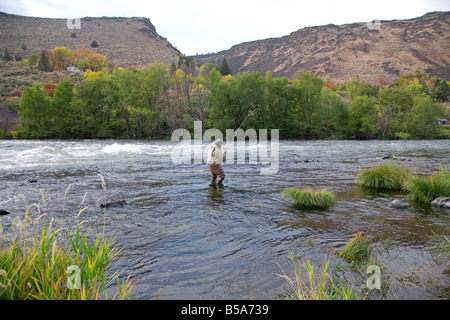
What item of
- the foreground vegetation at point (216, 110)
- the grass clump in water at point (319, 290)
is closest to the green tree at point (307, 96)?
the foreground vegetation at point (216, 110)

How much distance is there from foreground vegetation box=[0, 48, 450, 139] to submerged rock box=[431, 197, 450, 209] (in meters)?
42.0

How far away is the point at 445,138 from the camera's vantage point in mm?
49844

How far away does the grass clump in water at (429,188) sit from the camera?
401 inches

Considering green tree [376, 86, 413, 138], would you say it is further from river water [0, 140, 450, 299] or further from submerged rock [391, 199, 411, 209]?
submerged rock [391, 199, 411, 209]

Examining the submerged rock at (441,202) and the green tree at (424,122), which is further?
the green tree at (424,122)

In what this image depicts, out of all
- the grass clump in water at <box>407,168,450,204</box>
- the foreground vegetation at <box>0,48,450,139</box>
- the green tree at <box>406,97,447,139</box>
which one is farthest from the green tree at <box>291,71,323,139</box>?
the grass clump in water at <box>407,168,450,204</box>

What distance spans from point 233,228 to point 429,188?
697 centimetres

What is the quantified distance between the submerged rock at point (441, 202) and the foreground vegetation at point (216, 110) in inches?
1654

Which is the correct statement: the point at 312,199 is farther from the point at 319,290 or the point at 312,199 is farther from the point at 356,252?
the point at 319,290

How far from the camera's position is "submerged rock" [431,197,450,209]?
926 cm

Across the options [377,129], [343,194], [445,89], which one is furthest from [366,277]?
[445,89]

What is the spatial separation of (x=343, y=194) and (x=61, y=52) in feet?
445

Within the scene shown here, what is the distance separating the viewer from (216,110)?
175ft

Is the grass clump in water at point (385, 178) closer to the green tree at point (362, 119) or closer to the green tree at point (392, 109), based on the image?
the green tree at point (362, 119)
